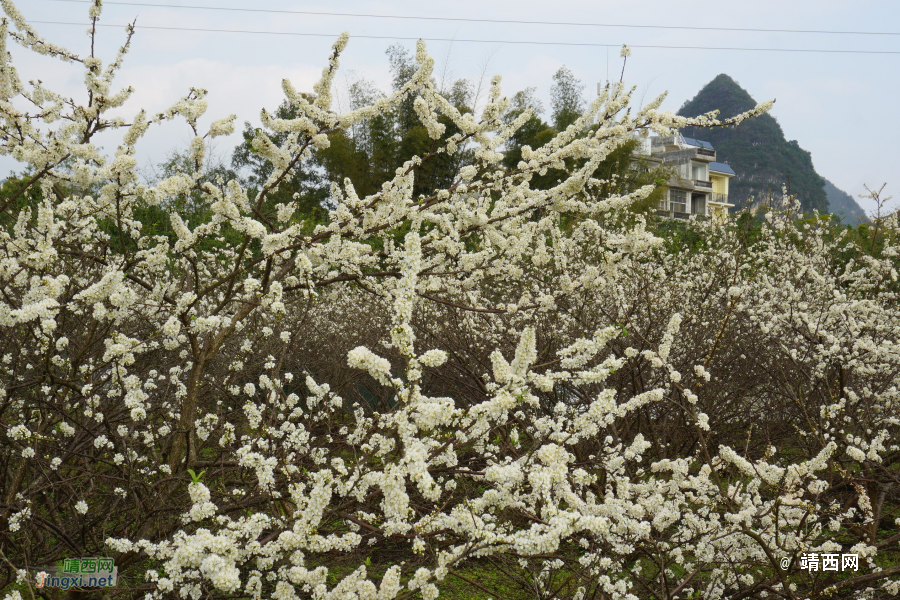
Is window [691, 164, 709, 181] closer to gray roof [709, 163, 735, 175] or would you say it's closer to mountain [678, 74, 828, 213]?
gray roof [709, 163, 735, 175]

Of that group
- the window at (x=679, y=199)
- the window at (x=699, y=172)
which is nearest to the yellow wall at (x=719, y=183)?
the window at (x=699, y=172)

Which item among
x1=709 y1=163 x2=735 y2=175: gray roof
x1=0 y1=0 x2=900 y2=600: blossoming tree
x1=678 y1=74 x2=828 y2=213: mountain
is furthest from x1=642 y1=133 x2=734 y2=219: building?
x1=0 y1=0 x2=900 y2=600: blossoming tree

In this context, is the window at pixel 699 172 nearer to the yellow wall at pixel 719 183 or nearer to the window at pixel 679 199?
the yellow wall at pixel 719 183

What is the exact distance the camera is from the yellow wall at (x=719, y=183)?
54.6m

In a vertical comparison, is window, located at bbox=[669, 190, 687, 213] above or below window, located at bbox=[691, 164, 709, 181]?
below

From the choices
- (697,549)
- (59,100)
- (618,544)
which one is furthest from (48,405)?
(697,549)

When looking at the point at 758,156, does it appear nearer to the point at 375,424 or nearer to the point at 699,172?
the point at 699,172

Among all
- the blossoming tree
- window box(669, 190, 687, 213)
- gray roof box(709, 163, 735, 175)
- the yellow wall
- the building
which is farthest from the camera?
the yellow wall

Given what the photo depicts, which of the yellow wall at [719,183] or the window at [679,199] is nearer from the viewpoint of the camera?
the window at [679,199]

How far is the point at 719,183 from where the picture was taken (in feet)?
182

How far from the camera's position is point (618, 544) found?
8.95 ft

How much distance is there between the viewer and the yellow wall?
179 feet

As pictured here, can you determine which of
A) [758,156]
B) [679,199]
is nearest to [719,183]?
[679,199]

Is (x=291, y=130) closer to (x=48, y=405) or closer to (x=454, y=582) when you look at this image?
(x=48, y=405)
